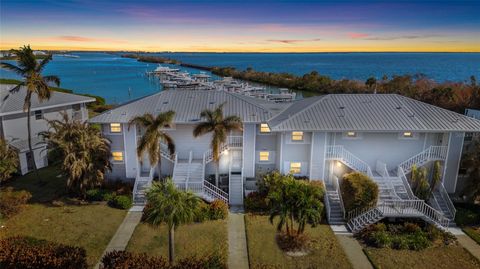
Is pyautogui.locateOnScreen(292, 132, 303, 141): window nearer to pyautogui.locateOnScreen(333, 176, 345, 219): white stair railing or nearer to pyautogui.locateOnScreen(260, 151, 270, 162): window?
pyautogui.locateOnScreen(260, 151, 270, 162): window

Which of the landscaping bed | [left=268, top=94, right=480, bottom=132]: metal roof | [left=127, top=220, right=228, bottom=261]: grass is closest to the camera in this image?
the landscaping bed

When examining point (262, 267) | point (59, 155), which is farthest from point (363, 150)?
point (59, 155)

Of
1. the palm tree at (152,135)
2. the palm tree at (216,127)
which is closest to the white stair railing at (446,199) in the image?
the palm tree at (216,127)

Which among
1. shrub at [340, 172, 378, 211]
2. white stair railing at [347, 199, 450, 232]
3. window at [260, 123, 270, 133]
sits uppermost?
window at [260, 123, 270, 133]

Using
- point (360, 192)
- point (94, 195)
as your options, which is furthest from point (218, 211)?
point (94, 195)

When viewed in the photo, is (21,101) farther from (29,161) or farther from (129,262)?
(129,262)

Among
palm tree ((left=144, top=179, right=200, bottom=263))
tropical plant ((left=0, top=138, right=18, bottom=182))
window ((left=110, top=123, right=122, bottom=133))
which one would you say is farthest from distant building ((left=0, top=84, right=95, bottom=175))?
palm tree ((left=144, top=179, right=200, bottom=263))
